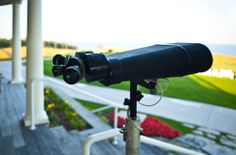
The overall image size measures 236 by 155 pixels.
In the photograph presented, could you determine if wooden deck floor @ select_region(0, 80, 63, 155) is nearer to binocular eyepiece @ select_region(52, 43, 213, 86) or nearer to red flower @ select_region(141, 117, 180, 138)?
binocular eyepiece @ select_region(52, 43, 213, 86)

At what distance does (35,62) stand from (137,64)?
2128 millimetres

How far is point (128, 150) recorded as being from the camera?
74 cm

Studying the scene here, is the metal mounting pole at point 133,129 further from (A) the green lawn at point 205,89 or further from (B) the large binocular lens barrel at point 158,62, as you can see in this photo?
(A) the green lawn at point 205,89

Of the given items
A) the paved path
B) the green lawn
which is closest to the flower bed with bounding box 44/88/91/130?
the paved path

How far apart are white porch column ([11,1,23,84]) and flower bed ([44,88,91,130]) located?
763 millimetres

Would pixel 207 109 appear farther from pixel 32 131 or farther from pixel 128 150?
pixel 128 150

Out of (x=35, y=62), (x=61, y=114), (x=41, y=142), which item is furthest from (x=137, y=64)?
(x=61, y=114)

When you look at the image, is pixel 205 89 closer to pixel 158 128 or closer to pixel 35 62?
pixel 158 128

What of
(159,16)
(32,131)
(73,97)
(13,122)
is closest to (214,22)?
(159,16)

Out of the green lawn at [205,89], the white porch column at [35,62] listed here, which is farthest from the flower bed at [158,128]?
the white porch column at [35,62]

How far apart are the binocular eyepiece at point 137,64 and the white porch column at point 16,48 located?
4590 mm

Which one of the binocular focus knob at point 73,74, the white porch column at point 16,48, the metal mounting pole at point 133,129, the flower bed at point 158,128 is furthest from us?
the white porch column at point 16,48

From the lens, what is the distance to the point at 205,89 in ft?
11.1

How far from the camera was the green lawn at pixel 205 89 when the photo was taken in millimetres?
2867
